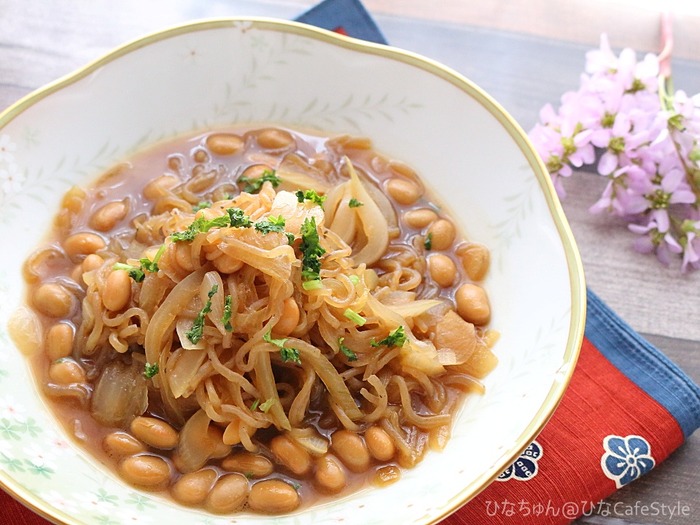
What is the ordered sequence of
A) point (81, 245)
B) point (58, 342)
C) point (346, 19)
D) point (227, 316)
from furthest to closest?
point (346, 19) → point (81, 245) → point (58, 342) → point (227, 316)

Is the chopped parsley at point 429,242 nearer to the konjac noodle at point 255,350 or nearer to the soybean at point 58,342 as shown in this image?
the konjac noodle at point 255,350

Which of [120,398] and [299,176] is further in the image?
[299,176]

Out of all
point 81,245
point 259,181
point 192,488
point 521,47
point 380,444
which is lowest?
point 192,488

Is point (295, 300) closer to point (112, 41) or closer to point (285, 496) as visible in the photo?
point (285, 496)

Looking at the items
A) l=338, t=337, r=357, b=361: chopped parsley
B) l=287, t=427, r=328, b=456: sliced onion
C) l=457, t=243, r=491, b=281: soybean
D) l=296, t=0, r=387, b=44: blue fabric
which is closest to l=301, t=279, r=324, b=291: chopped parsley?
l=338, t=337, r=357, b=361: chopped parsley

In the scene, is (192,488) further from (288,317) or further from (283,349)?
(288,317)

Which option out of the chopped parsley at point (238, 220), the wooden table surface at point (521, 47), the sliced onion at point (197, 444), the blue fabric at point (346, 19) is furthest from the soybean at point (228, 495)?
the blue fabric at point (346, 19)

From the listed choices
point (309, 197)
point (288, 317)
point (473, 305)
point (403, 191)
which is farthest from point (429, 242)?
point (288, 317)
